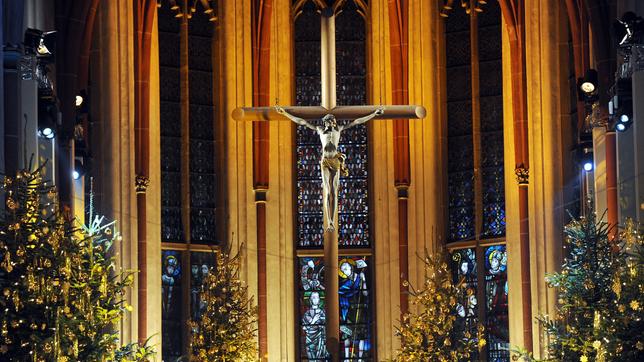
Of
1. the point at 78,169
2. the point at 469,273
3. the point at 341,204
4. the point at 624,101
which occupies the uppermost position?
the point at 624,101

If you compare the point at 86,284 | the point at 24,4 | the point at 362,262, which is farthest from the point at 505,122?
the point at 86,284

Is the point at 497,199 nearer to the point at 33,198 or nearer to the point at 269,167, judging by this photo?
the point at 269,167

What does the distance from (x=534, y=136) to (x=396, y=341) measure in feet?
16.0

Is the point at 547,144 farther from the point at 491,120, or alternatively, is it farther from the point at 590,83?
the point at 590,83

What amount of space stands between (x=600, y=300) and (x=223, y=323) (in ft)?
28.6

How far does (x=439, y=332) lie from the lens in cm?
2666

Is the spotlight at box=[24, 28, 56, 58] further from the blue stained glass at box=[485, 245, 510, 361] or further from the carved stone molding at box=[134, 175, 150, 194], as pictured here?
the blue stained glass at box=[485, 245, 510, 361]

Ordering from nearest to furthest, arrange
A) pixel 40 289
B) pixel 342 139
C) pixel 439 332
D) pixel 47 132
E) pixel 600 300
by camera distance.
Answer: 1. pixel 40 289
2. pixel 600 300
3. pixel 47 132
4. pixel 439 332
5. pixel 342 139

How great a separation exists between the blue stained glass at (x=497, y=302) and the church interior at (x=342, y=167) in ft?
0.12

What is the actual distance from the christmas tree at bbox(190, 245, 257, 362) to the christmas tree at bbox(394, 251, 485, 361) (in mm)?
2706

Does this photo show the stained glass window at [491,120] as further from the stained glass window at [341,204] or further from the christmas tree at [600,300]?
the christmas tree at [600,300]

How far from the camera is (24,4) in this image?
72.6 feet

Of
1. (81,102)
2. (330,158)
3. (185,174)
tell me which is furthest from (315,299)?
(81,102)

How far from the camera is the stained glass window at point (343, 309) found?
1232 inches
